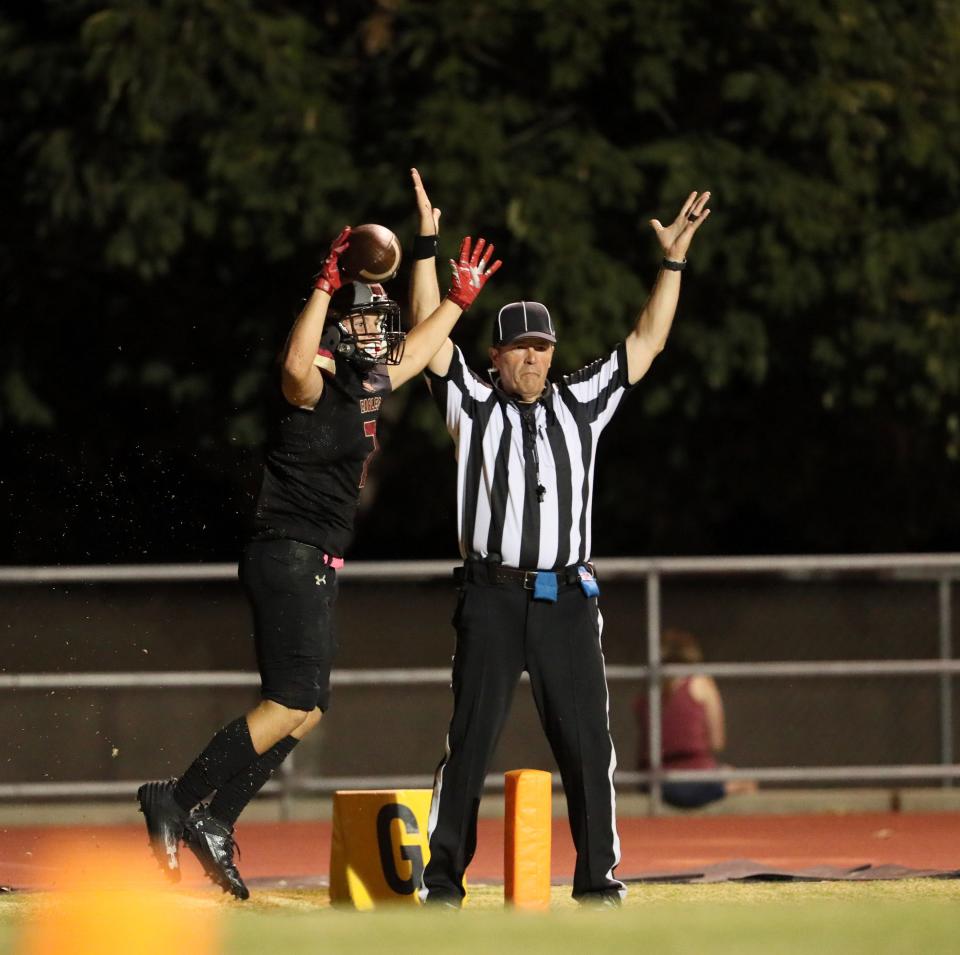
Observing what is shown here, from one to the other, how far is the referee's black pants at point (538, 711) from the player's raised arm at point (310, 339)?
903 mm

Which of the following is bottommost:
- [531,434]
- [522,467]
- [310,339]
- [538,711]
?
[538,711]

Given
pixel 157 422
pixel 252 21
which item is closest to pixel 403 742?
pixel 157 422

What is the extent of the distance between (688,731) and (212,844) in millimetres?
6185

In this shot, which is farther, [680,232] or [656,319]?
[680,232]

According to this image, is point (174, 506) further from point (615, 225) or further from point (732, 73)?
point (732, 73)

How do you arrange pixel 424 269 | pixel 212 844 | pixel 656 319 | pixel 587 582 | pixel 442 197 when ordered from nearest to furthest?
pixel 587 582
pixel 212 844
pixel 656 319
pixel 424 269
pixel 442 197

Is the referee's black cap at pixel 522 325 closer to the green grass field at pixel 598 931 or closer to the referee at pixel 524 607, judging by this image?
the referee at pixel 524 607

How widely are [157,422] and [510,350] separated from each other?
8272mm

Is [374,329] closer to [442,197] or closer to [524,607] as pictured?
[524,607]

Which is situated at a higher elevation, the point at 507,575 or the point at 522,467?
the point at 522,467

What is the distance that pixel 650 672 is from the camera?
1391 centimetres

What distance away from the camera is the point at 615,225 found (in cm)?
1544

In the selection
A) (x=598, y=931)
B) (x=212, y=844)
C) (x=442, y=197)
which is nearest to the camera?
(x=598, y=931)

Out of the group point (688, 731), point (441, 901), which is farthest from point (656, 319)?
point (688, 731)
